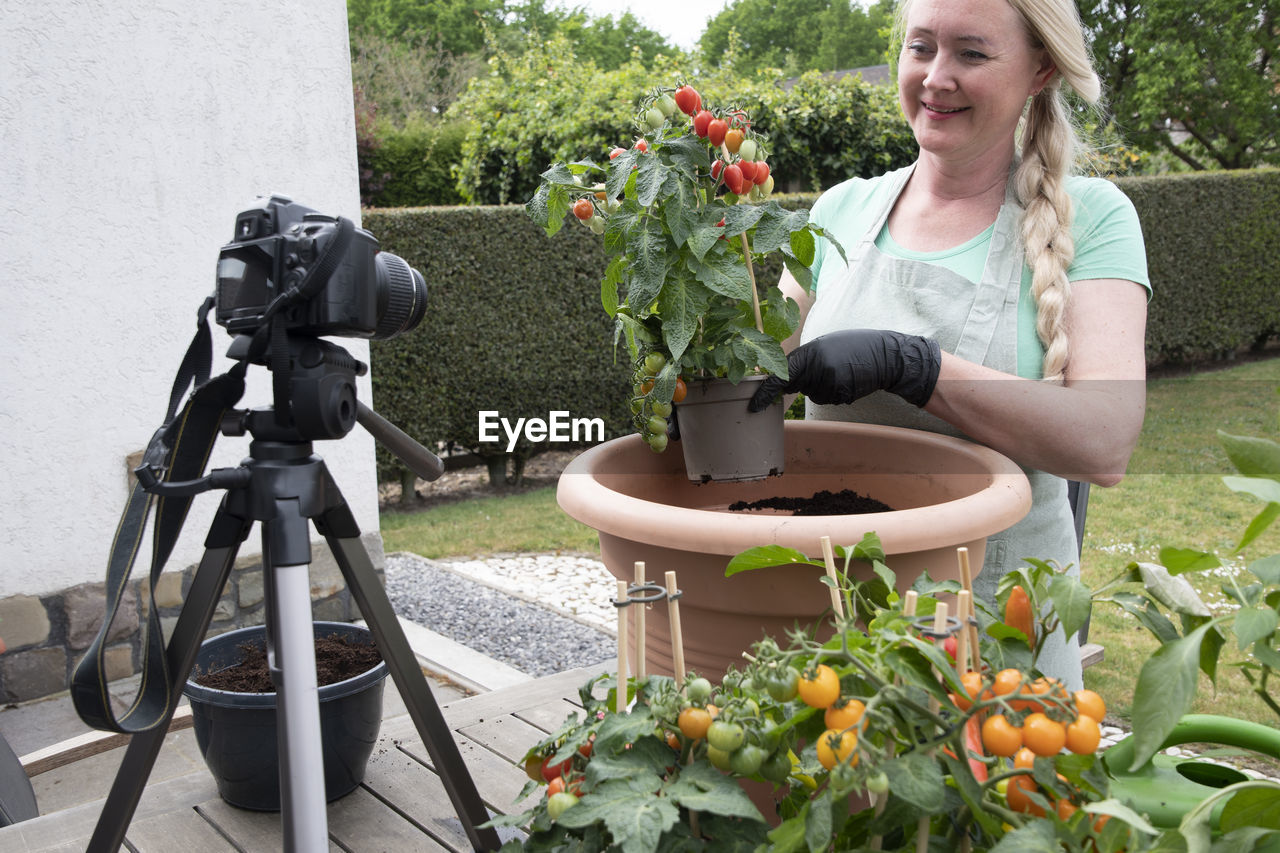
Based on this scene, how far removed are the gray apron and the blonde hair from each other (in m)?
0.04

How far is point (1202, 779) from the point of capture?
781 mm

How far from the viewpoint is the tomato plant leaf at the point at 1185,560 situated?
72 centimetres

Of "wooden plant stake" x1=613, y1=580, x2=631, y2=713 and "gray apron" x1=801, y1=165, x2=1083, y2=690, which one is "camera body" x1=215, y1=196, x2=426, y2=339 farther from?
"gray apron" x1=801, y1=165, x2=1083, y2=690

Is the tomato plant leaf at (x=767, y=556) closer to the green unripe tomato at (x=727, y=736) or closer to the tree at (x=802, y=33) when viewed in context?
the green unripe tomato at (x=727, y=736)

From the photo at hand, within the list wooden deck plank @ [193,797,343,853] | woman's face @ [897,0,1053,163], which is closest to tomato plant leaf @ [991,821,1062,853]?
wooden deck plank @ [193,797,343,853]

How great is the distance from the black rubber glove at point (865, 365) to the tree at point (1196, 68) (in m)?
11.1

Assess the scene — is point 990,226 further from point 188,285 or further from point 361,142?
point 361,142

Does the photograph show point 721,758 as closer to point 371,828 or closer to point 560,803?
point 560,803

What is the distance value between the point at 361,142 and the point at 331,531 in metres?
11.6

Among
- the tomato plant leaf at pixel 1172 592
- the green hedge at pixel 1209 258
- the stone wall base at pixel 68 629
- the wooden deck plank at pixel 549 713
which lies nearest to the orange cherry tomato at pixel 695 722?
the tomato plant leaf at pixel 1172 592

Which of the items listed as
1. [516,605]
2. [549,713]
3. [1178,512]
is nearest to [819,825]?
[549,713]

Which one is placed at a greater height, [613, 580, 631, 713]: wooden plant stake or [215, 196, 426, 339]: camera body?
[215, 196, 426, 339]: camera body

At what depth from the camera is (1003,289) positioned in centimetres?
150

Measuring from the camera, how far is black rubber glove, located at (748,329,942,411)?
1354 millimetres
